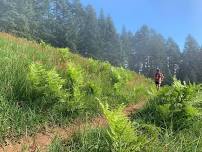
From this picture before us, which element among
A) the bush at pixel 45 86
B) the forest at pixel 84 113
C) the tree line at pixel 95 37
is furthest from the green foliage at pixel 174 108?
the tree line at pixel 95 37

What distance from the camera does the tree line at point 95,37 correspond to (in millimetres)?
63344

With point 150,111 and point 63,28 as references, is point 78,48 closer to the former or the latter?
point 63,28

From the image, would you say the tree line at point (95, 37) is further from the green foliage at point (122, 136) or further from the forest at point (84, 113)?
the green foliage at point (122, 136)

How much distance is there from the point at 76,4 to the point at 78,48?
35.1 feet

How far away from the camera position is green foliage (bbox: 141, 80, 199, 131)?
868 centimetres

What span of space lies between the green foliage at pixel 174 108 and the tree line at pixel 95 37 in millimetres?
47087

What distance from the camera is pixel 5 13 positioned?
5631cm

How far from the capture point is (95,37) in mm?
78625

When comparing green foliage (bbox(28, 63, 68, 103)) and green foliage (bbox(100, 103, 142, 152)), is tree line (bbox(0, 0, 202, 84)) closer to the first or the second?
green foliage (bbox(28, 63, 68, 103))

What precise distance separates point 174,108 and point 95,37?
230 ft

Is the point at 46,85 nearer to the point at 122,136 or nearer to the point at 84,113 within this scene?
the point at 84,113

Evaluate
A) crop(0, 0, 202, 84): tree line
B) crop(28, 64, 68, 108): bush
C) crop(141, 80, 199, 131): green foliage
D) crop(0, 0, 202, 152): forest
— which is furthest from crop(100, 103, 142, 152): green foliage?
crop(0, 0, 202, 84): tree line

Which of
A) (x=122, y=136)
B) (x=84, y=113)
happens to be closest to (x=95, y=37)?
(x=84, y=113)

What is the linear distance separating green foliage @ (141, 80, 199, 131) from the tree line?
47087mm
